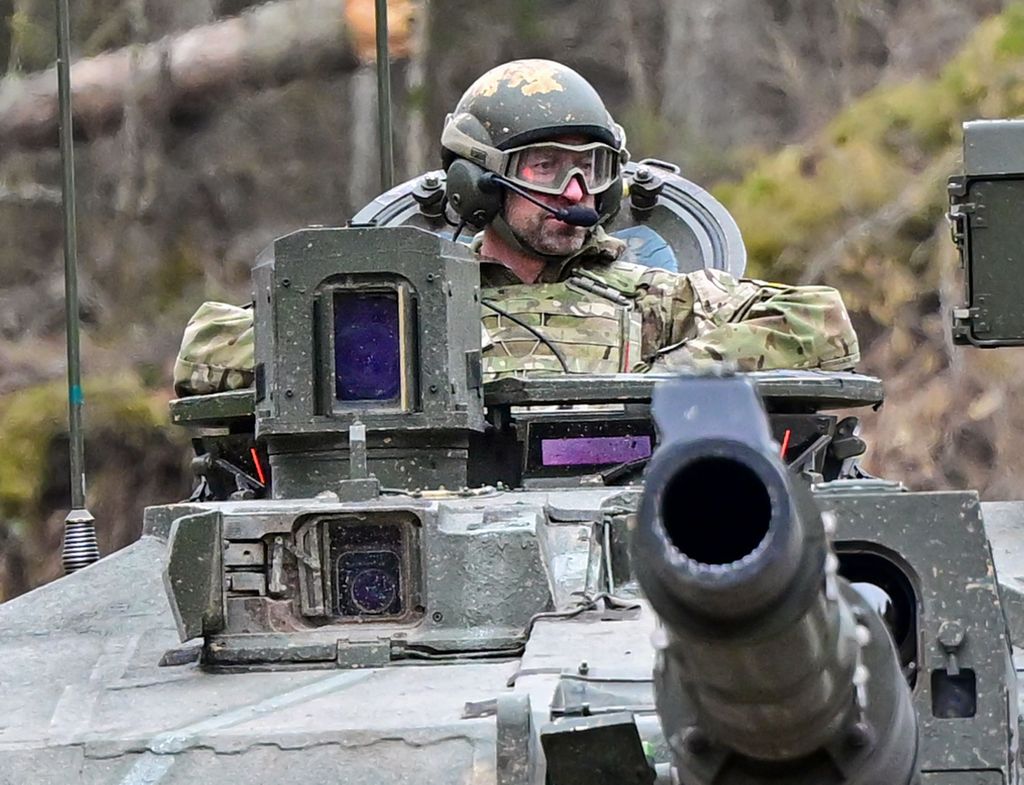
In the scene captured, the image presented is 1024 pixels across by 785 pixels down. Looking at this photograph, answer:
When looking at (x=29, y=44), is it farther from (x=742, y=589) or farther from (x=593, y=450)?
(x=742, y=589)

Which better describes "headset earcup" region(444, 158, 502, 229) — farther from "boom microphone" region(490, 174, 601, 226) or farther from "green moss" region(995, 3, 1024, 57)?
"green moss" region(995, 3, 1024, 57)

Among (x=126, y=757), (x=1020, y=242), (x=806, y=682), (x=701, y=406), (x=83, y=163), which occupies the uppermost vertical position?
(x=83, y=163)

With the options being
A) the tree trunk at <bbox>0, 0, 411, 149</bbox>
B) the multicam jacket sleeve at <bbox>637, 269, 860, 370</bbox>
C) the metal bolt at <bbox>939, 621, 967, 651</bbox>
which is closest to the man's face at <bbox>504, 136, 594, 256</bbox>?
the multicam jacket sleeve at <bbox>637, 269, 860, 370</bbox>

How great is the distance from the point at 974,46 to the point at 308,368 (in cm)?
1177

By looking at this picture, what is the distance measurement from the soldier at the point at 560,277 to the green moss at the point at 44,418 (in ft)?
32.1

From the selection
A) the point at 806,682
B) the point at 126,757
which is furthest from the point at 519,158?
the point at 806,682

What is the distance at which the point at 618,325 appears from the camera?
776 centimetres

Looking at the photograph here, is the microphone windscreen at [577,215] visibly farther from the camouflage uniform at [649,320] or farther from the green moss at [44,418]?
the green moss at [44,418]

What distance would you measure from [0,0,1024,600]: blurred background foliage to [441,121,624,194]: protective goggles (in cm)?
908

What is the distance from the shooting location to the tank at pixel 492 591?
3.23 m

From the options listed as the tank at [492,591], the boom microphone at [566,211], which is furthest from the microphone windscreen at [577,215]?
the tank at [492,591]

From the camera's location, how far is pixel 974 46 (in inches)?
674

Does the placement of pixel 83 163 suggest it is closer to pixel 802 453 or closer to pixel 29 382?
pixel 29 382

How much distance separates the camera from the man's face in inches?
307
